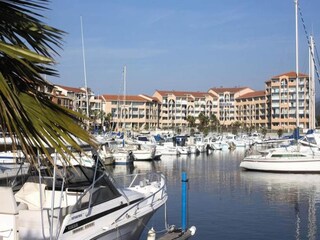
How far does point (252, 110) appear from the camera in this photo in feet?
586

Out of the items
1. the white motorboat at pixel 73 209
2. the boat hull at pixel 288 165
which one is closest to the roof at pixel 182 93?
the boat hull at pixel 288 165

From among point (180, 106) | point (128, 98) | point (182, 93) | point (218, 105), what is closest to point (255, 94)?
point (218, 105)

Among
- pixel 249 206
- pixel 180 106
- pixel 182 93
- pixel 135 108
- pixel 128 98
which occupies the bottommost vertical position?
pixel 249 206

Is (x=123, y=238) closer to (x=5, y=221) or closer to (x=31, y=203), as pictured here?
(x=31, y=203)

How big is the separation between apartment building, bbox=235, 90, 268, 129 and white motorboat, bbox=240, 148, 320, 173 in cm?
12721

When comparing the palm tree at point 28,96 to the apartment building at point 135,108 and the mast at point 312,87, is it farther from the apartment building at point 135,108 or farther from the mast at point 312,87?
the apartment building at point 135,108

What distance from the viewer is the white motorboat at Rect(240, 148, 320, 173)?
42.2m

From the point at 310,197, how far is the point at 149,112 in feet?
485

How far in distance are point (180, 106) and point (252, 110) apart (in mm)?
28634

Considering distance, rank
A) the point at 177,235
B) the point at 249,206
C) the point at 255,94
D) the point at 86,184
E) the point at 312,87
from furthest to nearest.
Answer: the point at 255,94
the point at 312,87
the point at 249,206
the point at 177,235
the point at 86,184

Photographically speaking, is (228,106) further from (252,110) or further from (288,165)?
(288,165)

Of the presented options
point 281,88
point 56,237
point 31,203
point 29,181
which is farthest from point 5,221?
point 281,88

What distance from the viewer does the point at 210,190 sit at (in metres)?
32.8

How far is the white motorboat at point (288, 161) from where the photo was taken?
1663 inches
